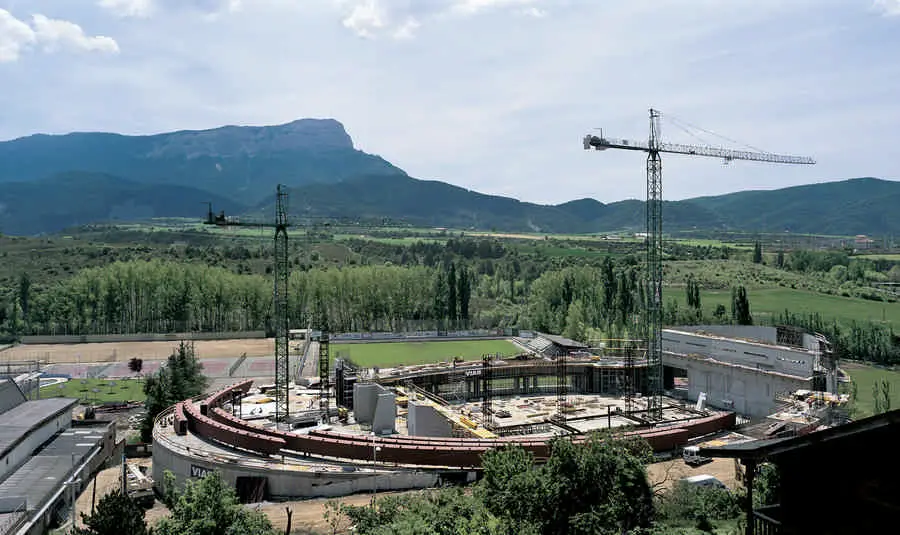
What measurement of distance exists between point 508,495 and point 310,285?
258 ft

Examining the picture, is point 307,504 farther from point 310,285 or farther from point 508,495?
point 310,285

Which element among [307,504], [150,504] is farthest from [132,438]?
[307,504]

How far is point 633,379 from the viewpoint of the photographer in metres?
52.2

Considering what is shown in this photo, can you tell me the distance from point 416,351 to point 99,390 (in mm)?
30796

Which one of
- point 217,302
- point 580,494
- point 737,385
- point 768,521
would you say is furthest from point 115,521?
point 217,302

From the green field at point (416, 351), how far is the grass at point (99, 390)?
18.3 meters

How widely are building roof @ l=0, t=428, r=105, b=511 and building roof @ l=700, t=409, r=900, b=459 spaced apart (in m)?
28.7

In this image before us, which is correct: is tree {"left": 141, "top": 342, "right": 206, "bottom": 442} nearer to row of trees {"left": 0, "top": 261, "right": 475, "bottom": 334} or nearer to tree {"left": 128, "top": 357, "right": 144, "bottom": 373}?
tree {"left": 128, "top": 357, "right": 144, "bottom": 373}

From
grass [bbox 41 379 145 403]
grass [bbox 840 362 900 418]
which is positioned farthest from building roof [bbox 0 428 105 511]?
grass [bbox 840 362 900 418]

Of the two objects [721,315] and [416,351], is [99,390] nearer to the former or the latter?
[416,351]

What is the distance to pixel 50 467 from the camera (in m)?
33.2

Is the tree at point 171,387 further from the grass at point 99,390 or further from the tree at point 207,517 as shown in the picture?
the tree at point 207,517

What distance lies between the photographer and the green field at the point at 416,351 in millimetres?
67250

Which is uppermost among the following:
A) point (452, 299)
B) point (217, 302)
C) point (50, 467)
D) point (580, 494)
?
point (580, 494)
